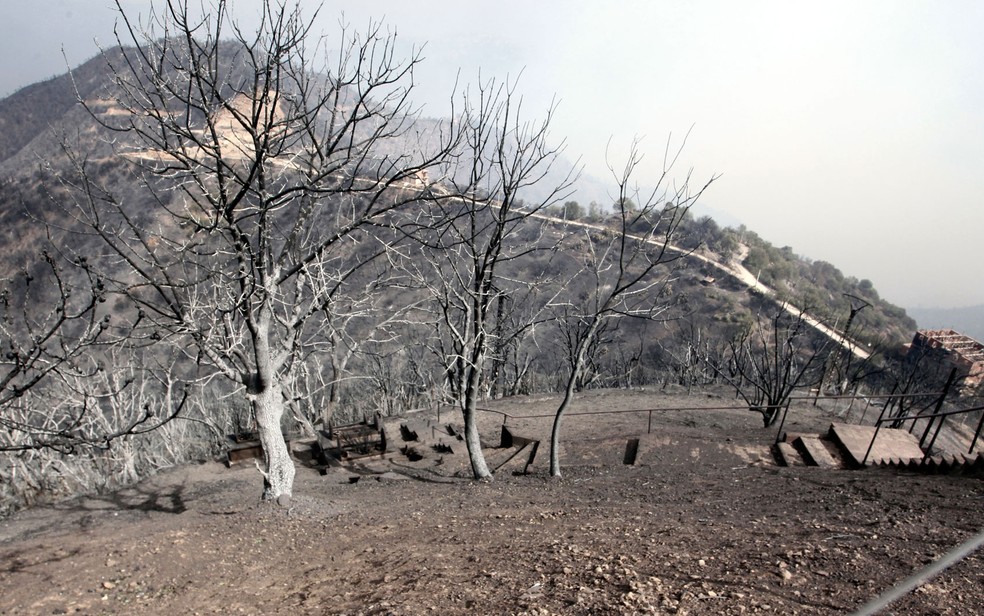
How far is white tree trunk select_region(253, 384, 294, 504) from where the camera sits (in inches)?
277

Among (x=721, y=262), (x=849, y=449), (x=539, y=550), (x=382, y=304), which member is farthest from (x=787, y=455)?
Answer: (x=721, y=262)

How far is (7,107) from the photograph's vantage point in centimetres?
8294

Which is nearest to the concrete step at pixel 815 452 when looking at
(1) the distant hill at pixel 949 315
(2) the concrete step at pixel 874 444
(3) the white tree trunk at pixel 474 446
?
(2) the concrete step at pixel 874 444

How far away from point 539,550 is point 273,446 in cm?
408

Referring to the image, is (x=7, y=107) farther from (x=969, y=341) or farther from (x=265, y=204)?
(x=969, y=341)

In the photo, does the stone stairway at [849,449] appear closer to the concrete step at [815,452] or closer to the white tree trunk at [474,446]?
the concrete step at [815,452]

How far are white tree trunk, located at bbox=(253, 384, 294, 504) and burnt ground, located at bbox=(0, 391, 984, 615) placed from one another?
0.20 m

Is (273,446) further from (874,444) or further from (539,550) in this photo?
(874,444)

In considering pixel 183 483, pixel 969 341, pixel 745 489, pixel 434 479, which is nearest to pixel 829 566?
pixel 745 489

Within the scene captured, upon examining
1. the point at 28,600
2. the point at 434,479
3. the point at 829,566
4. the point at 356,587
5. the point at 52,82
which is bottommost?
the point at 434,479

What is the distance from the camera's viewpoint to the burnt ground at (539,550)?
Answer: 3725 mm

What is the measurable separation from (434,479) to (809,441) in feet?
22.4

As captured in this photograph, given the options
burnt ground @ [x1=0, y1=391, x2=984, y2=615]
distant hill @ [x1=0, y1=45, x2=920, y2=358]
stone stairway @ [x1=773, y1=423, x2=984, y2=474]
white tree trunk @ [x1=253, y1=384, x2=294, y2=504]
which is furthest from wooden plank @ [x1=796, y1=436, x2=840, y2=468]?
distant hill @ [x1=0, y1=45, x2=920, y2=358]

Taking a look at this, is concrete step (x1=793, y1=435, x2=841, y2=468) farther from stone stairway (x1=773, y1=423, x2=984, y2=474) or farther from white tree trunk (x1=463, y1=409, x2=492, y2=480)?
white tree trunk (x1=463, y1=409, x2=492, y2=480)
